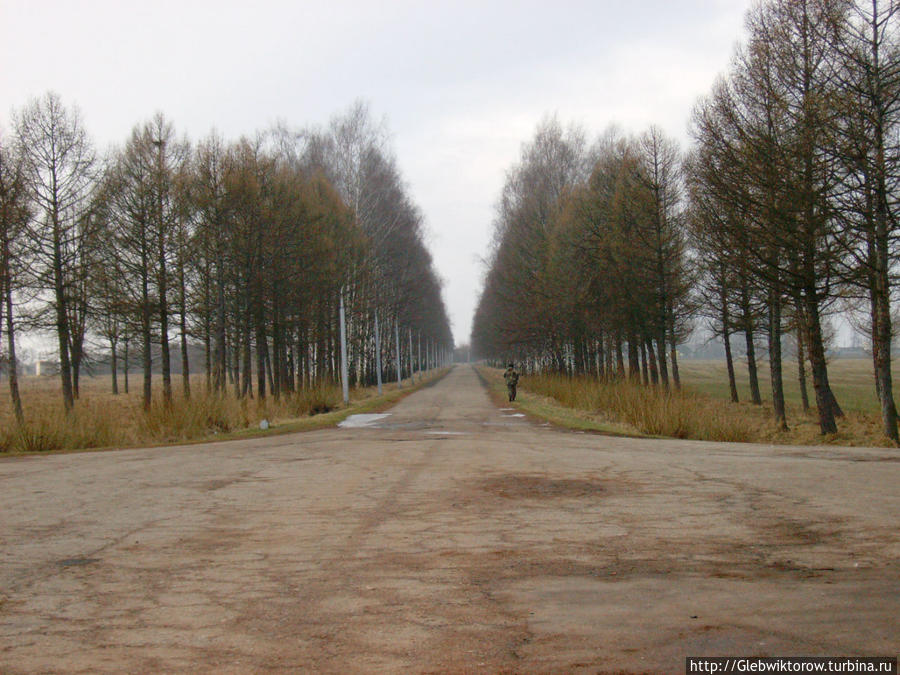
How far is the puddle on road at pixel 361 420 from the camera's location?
21.2 meters

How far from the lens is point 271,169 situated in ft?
98.3

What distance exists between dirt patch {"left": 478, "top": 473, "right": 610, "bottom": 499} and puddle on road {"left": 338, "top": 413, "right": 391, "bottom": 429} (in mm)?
10769

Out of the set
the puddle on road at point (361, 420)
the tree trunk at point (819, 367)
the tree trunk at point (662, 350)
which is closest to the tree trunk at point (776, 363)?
the tree trunk at point (819, 367)

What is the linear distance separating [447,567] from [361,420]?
17.9m

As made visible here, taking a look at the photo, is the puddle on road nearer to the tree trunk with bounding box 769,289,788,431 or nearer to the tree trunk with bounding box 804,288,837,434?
the tree trunk with bounding box 804,288,837,434

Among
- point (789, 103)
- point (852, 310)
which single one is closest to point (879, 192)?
point (789, 103)

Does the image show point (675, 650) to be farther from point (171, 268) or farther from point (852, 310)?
point (171, 268)

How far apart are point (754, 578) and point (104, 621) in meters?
4.23

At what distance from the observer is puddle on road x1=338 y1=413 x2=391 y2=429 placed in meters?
21.2

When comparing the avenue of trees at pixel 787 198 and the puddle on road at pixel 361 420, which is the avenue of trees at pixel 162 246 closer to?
the puddle on road at pixel 361 420

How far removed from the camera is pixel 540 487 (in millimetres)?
9539

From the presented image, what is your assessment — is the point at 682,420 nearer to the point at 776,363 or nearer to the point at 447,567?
the point at 776,363

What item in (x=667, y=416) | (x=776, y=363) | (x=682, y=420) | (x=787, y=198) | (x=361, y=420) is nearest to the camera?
(x=787, y=198)

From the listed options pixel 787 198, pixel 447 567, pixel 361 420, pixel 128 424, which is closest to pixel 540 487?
pixel 447 567
